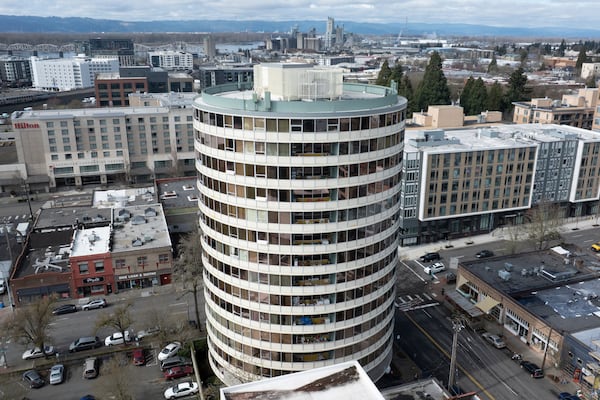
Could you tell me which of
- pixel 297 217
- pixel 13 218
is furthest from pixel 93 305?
pixel 13 218

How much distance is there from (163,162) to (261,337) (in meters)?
88.7

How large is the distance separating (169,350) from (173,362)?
2214 mm

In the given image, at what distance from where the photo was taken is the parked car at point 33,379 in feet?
169

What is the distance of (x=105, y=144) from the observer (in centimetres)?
11719

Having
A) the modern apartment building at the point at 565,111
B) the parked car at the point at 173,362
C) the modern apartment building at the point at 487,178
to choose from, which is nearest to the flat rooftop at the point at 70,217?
the parked car at the point at 173,362

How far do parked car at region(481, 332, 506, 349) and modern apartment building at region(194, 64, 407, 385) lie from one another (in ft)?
66.4

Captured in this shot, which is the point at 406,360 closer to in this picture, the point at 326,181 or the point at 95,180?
the point at 326,181

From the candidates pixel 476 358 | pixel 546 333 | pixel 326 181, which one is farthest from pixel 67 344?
pixel 546 333

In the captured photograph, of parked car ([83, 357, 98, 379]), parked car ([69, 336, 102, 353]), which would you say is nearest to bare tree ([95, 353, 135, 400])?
parked car ([83, 357, 98, 379])

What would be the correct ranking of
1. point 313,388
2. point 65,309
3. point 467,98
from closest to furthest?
point 313,388 < point 65,309 < point 467,98

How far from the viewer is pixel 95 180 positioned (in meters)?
119

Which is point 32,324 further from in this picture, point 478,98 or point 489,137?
point 478,98

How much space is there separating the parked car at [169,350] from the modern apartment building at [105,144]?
6771cm

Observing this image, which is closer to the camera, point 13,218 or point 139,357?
point 139,357
